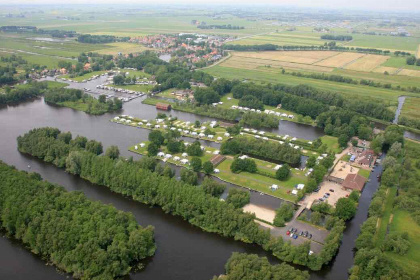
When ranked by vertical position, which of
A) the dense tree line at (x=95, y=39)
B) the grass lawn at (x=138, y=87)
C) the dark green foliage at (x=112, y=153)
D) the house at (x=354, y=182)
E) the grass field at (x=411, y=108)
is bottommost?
the house at (x=354, y=182)

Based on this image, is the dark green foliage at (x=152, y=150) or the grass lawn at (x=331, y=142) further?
the grass lawn at (x=331, y=142)

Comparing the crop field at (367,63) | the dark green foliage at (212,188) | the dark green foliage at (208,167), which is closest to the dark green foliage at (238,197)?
the dark green foliage at (212,188)

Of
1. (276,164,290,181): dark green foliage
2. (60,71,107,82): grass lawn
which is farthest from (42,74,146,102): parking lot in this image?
(276,164,290,181): dark green foliage

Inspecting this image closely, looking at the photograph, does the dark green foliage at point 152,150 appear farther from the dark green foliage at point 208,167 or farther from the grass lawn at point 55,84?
the grass lawn at point 55,84

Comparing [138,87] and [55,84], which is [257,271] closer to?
[138,87]

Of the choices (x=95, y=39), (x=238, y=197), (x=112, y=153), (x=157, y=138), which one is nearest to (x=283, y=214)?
(x=238, y=197)

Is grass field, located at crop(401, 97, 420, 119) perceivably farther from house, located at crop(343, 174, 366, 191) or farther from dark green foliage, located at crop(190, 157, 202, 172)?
dark green foliage, located at crop(190, 157, 202, 172)
